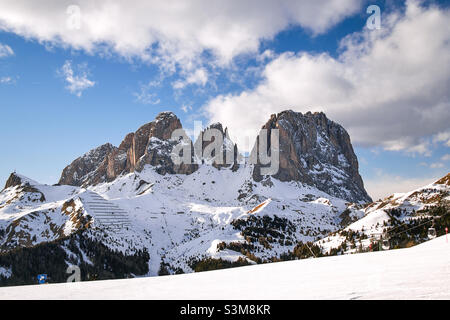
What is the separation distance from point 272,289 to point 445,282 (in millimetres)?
4401

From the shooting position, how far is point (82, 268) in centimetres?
19750

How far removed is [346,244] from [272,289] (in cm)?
17403

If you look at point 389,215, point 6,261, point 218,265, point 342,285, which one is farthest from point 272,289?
point 6,261

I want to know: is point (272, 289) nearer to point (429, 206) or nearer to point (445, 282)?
point (445, 282)

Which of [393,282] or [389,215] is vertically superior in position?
[389,215]

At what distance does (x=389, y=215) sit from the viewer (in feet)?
609
